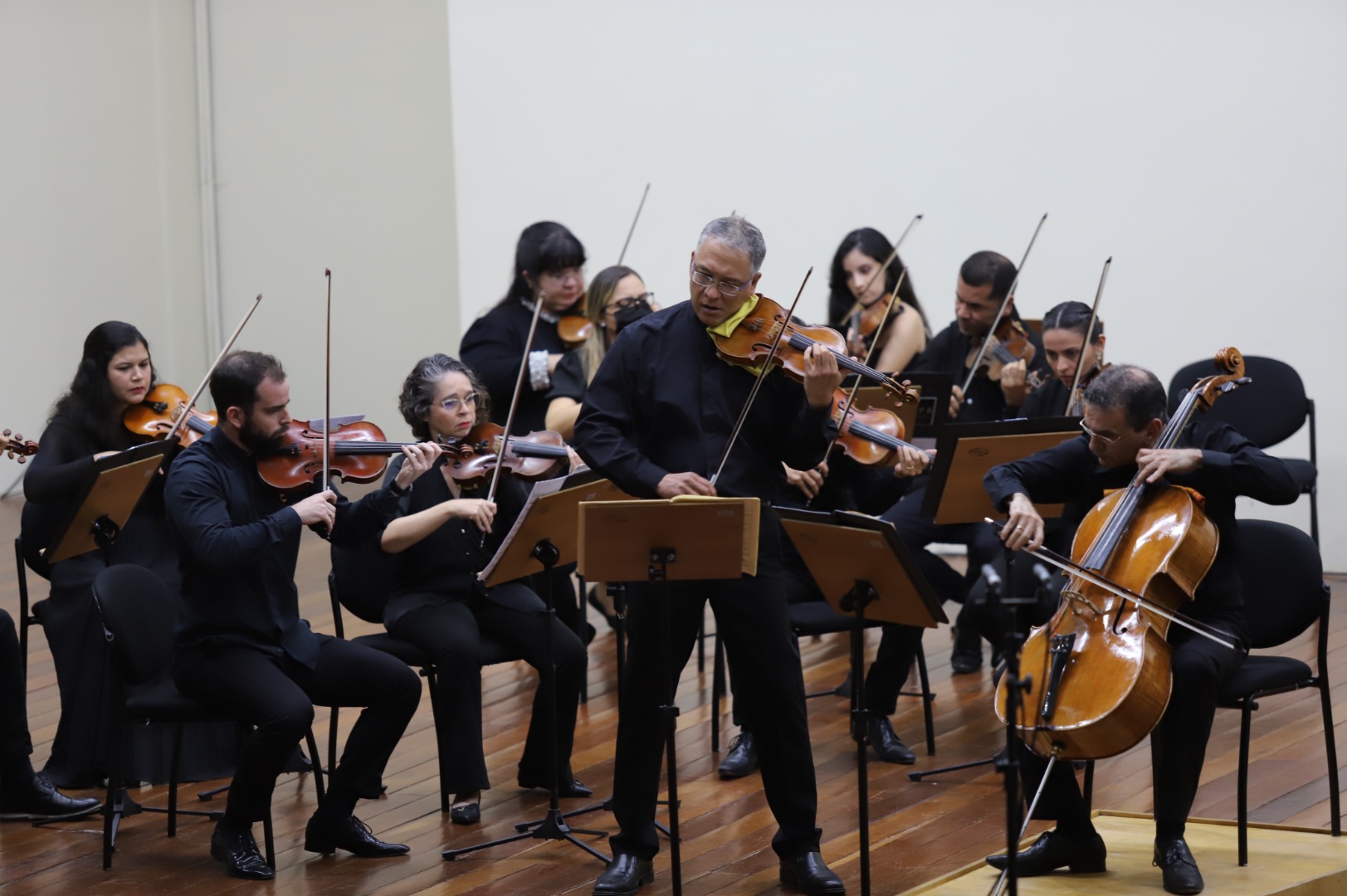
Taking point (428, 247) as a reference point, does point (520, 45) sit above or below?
above

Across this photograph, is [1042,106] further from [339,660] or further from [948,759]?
[339,660]

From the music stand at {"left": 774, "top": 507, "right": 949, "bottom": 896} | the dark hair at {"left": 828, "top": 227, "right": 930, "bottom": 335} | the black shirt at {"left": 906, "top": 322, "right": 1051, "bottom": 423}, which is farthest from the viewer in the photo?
the dark hair at {"left": 828, "top": 227, "right": 930, "bottom": 335}

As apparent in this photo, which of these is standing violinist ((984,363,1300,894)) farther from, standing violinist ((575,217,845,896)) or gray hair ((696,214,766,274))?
gray hair ((696,214,766,274))

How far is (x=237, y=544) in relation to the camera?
10.2 ft

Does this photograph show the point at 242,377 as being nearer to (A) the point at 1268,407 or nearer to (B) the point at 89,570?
(B) the point at 89,570

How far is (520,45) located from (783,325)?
4.54 meters

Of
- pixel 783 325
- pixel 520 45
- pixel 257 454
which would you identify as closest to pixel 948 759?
pixel 783 325

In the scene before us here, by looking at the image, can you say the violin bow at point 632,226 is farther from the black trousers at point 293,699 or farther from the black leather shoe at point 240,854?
the black leather shoe at point 240,854

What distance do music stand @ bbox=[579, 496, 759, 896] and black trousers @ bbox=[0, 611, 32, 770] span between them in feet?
5.04

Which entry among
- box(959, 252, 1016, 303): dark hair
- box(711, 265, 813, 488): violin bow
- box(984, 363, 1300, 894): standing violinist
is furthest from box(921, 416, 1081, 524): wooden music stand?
box(959, 252, 1016, 303): dark hair

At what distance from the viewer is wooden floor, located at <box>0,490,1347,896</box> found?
3158 millimetres

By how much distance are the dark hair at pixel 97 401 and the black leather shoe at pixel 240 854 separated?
104 cm

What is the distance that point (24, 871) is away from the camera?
3268mm

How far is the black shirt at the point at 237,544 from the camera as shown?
3.13m
